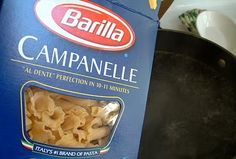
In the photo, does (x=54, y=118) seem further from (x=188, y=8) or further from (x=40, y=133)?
(x=188, y=8)

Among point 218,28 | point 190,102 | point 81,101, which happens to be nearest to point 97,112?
point 81,101

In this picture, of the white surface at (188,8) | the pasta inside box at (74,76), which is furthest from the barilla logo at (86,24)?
the white surface at (188,8)

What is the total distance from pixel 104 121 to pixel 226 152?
1.09 ft

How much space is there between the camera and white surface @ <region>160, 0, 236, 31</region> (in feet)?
2.75

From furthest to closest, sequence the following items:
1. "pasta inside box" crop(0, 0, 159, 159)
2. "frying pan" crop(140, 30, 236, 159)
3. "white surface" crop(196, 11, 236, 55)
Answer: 1. "white surface" crop(196, 11, 236, 55)
2. "frying pan" crop(140, 30, 236, 159)
3. "pasta inside box" crop(0, 0, 159, 159)

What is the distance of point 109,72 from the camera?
1.24 feet

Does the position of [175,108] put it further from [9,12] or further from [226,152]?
[9,12]

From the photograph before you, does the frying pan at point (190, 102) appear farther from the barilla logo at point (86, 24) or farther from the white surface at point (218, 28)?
the barilla logo at point (86, 24)

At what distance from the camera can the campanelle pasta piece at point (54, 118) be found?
361mm

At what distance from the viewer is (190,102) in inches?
27.2

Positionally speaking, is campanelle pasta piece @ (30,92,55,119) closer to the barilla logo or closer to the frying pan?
the barilla logo

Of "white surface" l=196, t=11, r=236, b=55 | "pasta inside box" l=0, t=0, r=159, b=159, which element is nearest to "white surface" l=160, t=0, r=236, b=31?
"white surface" l=196, t=11, r=236, b=55

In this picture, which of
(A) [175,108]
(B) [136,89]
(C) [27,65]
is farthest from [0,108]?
(A) [175,108]

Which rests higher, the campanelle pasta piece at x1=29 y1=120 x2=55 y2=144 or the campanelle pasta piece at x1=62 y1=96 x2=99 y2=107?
the campanelle pasta piece at x1=62 y1=96 x2=99 y2=107
